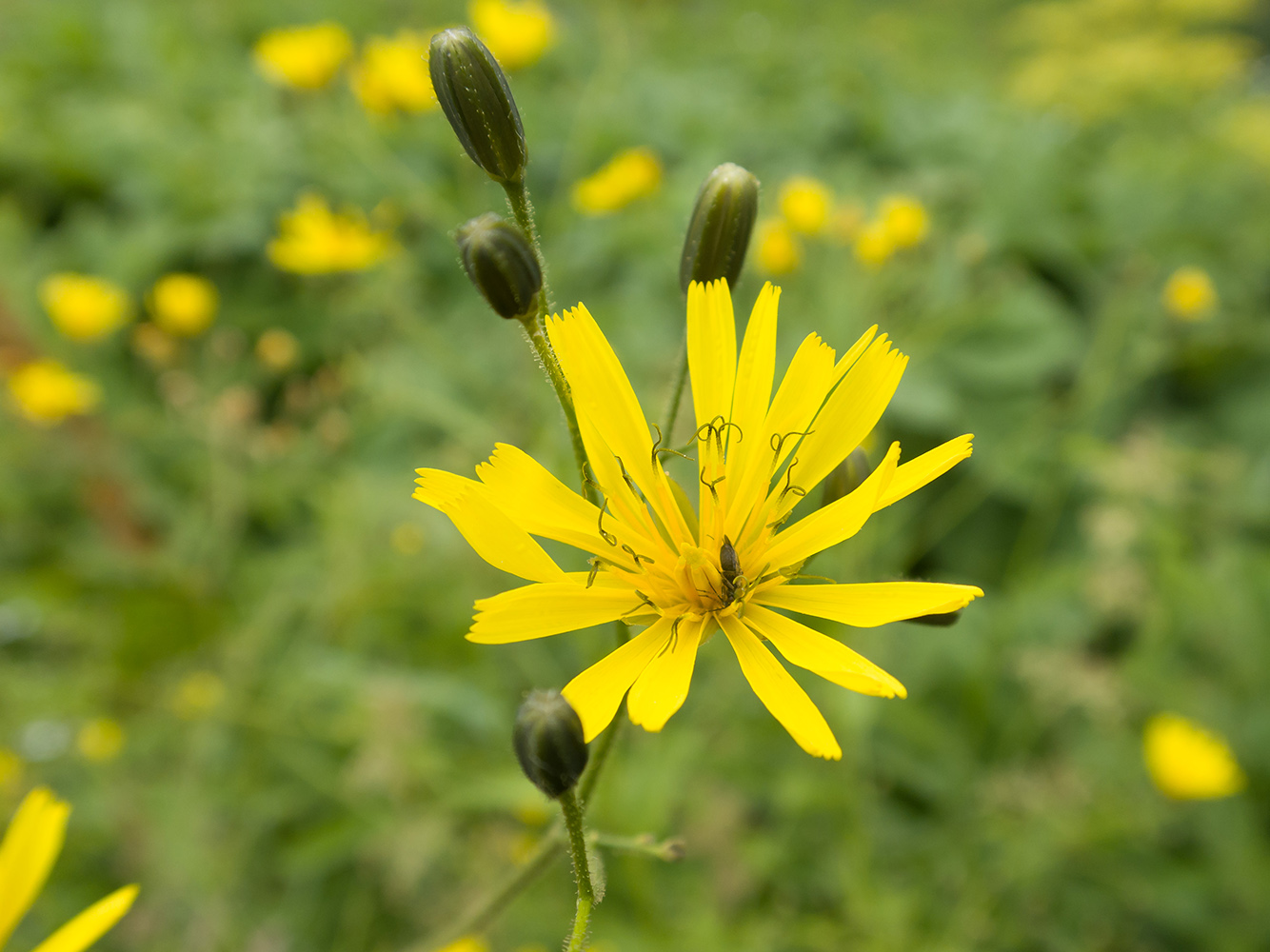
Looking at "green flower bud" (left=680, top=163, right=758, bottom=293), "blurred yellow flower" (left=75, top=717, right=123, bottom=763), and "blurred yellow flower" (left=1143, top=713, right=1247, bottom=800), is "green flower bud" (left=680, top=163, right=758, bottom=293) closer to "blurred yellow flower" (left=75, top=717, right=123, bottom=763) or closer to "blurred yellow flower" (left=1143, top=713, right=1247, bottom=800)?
"blurred yellow flower" (left=1143, top=713, right=1247, bottom=800)

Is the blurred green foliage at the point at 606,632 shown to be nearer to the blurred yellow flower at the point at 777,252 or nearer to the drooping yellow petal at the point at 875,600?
the blurred yellow flower at the point at 777,252

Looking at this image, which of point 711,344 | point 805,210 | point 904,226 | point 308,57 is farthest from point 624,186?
point 711,344

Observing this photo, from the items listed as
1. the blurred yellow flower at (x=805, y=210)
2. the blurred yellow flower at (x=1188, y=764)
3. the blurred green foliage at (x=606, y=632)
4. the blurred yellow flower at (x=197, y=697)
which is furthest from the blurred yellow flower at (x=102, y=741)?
the blurred yellow flower at (x=1188, y=764)

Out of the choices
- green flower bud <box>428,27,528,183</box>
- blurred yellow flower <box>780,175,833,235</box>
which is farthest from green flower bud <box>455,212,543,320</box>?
blurred yellow flower <box>780,175,833,235</box>

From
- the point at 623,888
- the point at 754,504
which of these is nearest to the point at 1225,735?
the point at 623,888

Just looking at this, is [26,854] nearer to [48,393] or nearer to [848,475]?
[848,475]
